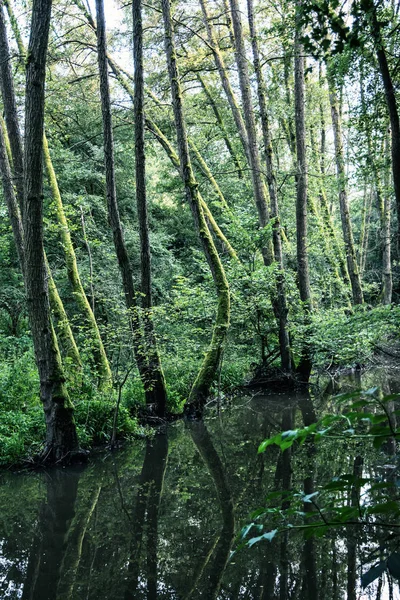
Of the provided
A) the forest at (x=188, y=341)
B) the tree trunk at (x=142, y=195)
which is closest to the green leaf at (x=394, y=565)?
the forest at (x=188, y=341)

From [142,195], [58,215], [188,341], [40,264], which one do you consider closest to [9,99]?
[40,264]

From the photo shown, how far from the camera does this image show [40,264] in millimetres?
6551

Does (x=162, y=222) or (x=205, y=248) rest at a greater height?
(x=162, y=222)

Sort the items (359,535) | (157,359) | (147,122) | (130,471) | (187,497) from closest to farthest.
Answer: (359,535) < (187,497) < (130,471) < (157,359) < (147,122)

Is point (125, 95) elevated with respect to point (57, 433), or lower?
elevated

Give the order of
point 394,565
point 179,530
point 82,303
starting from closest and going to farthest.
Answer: point 394,565
point 179,530
point 82,303

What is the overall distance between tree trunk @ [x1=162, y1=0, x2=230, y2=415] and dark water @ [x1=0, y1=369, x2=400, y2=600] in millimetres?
1991

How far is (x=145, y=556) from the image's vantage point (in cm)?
394

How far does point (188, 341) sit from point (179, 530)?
632 cm

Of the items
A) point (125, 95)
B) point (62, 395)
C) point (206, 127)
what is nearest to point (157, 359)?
point (62, 395)

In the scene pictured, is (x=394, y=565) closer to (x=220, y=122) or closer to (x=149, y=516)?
(x=149, y=516)

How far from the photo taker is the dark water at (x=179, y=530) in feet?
11.1

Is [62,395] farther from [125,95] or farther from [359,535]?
[125,95]

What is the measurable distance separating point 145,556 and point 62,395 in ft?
11.5
